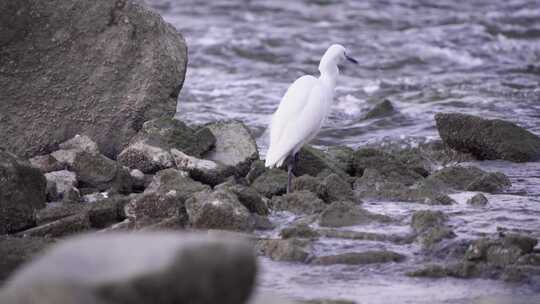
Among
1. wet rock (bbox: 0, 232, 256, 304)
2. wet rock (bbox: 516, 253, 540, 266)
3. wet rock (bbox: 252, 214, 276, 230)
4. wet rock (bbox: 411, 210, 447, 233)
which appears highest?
wet rock (bbox: 0, 232, 256, 304)

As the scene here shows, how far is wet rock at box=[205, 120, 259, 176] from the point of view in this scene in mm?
7500

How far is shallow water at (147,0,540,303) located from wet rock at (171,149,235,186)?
0.87 metres

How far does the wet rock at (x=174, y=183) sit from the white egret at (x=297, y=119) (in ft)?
2.44

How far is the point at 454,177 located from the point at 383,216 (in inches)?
48.7

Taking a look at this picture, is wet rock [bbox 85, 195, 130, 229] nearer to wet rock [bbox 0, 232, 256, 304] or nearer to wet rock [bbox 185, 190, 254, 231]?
wet rock [bbox 185, 190, 254, 231]

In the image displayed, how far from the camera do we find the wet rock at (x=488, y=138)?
27.9 feet

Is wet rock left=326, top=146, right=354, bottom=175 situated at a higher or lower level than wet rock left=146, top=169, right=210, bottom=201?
lower

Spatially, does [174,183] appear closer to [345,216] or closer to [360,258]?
[345,216]

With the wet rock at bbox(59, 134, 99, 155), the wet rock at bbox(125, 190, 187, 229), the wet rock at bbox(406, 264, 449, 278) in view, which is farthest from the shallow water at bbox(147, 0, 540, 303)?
the wet rock at bbox(59, 134, 99, 155)

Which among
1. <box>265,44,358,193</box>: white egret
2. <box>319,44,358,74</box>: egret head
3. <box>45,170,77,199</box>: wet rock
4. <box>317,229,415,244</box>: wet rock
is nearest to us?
<box>317,229,415,244</box>: wet rock

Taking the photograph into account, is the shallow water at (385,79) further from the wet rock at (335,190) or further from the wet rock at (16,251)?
the wet rock at (16,251)

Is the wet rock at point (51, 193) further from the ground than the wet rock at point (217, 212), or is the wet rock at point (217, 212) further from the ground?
the wet rock at point (217, 212)

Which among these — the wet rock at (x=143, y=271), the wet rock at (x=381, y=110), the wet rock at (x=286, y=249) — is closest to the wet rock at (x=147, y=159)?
the wet rock at (x=286, y=249)

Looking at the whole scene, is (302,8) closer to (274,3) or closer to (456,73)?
(274,3)
